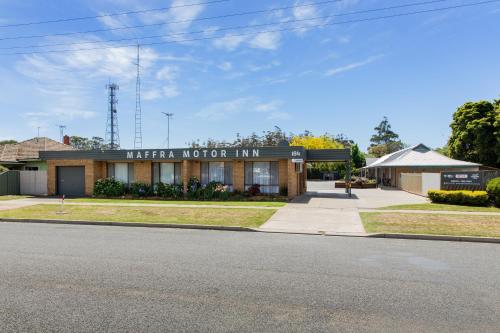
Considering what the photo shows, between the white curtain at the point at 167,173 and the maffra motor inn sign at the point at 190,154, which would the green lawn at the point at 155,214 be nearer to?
the maffra motor inn sign at the point at 190,154

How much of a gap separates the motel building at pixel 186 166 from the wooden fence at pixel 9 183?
2860mm

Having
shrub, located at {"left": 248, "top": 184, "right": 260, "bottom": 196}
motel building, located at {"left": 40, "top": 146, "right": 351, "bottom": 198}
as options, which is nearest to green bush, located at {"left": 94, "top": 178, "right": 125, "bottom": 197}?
motel building, located at {"left": 40, "top": 146, "right": 351, "bottom": 198}

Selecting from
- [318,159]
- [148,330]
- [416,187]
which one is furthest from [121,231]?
[416,187]

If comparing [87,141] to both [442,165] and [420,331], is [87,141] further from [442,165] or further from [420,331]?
[420,331]

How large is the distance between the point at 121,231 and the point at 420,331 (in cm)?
1050

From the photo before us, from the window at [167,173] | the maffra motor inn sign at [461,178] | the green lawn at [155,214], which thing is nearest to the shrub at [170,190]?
the window at [167,173]

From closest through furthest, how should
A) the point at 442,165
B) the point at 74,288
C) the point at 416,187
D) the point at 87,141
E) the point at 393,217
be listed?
1. the point at 74,288
2. the point at 393,217
3. the point at 416,187
4. the point at 442,165
5. the point at 87,141

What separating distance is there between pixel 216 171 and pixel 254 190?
3.16m

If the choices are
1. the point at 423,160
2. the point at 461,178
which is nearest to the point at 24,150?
the point at 461,178

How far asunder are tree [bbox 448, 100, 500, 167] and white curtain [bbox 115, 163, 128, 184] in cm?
3239

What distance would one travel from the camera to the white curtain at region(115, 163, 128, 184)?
89.8 ft

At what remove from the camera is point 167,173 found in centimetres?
2666

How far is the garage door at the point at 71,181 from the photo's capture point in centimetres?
2753

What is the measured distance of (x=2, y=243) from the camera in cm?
1039
